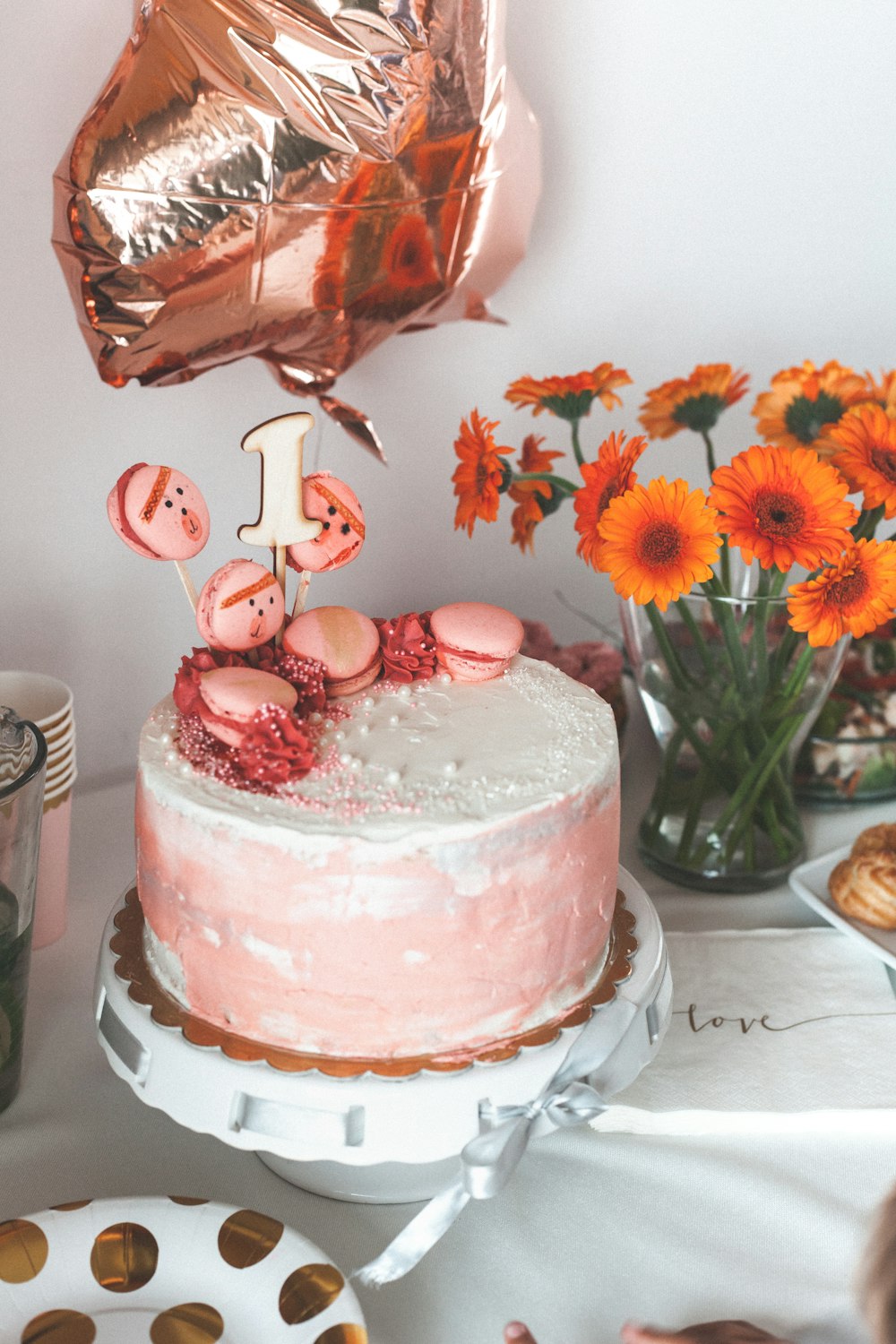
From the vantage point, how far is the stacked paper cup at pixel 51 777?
78cm

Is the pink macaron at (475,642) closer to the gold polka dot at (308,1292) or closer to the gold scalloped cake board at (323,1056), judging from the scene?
the gold scalloped cake board at (323,1056)

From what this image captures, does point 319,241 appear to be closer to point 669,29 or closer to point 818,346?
point 669,29

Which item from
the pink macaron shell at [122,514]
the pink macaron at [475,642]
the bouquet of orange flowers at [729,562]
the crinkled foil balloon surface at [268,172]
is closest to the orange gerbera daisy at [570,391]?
the bouquet of orange flowers at [729,562]

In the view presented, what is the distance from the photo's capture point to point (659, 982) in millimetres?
658

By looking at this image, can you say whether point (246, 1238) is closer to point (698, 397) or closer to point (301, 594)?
point (301, 594)

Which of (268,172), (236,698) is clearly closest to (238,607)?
(236,698)

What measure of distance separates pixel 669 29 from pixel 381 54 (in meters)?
0.44

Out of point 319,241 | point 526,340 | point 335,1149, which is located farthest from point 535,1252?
point 526,340

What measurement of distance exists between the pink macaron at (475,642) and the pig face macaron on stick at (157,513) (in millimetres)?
146

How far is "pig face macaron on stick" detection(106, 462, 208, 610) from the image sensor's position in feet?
1.97

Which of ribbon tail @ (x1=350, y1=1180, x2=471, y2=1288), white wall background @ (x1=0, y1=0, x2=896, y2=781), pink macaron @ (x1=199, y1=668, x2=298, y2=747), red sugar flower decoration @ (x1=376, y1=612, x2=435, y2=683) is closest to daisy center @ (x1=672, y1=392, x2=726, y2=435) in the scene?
white wall background @ (x1=0, y1=0, x2=896, y2=781)

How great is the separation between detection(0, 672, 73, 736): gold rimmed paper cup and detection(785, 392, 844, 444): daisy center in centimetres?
54

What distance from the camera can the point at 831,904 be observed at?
0.87 metres

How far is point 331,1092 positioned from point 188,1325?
4.8 inches
